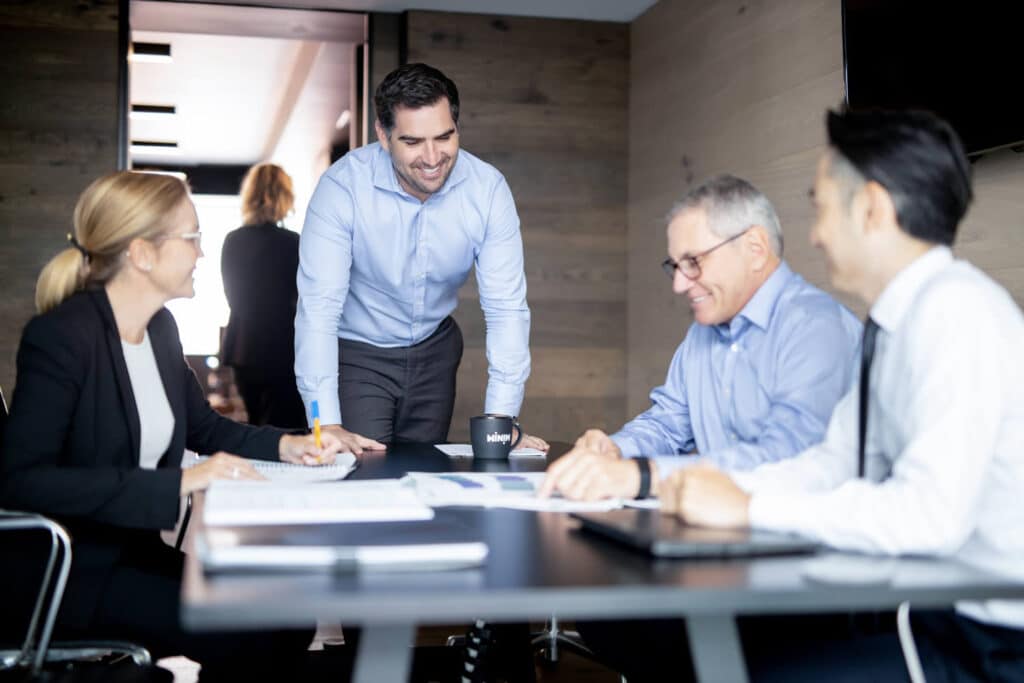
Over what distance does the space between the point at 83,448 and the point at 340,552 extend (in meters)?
0.91

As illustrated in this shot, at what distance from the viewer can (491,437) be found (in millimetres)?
2145

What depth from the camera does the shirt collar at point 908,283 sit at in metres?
1.36

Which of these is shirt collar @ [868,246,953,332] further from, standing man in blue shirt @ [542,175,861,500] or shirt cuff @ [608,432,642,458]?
shirt cuff @ [608,432,642,458]

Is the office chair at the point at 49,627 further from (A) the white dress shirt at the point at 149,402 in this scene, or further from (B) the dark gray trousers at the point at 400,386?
(B) the dark gray trousers at the point at 400,386

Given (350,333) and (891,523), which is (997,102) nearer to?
(350,333)

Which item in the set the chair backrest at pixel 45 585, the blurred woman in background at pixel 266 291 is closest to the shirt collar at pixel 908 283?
the chair backrest at pixel 45 585

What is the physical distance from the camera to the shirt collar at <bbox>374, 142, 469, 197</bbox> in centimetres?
291

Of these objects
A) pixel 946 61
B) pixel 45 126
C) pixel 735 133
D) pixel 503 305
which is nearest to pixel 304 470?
pixel 503 305

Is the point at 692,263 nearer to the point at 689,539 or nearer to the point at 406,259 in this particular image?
the point at 689,539

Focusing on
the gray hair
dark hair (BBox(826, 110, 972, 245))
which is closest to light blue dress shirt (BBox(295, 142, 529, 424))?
the gray hair

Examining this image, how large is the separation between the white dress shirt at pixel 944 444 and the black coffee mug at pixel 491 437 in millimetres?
911

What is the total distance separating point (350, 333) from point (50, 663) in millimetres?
1424

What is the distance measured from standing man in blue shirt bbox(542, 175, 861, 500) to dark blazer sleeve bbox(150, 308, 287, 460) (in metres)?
0.63

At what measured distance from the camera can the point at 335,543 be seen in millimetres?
1108
